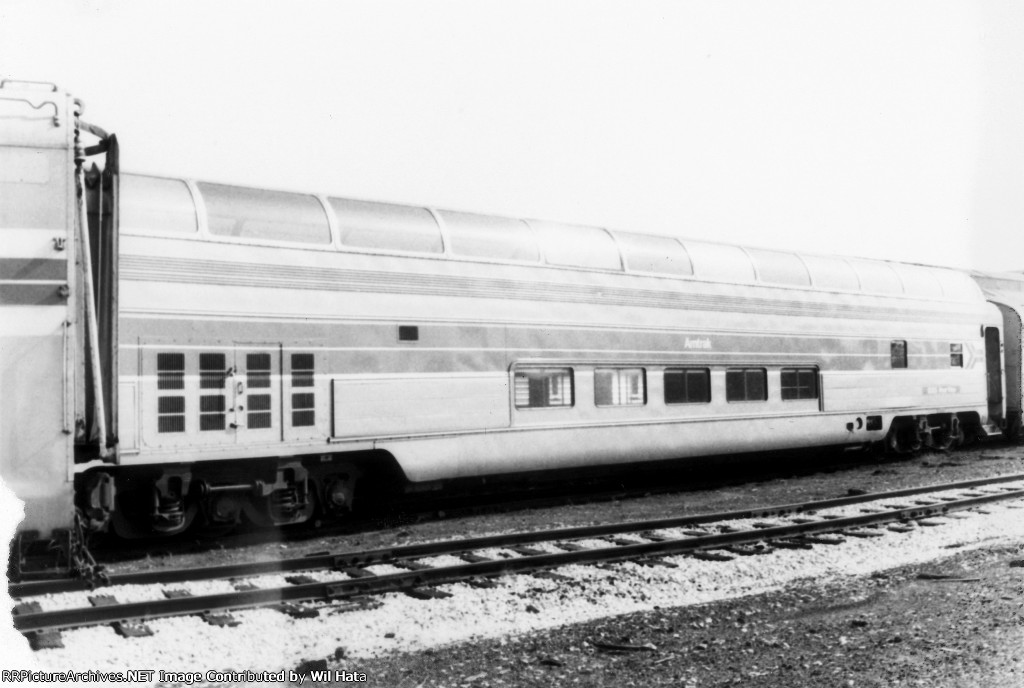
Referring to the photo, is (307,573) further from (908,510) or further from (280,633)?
(908,510)

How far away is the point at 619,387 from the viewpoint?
11445 mm

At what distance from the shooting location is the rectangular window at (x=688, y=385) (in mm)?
11984

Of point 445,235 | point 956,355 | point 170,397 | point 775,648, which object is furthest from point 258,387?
point 956,355

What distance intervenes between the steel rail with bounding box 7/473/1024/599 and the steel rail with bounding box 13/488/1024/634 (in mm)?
545

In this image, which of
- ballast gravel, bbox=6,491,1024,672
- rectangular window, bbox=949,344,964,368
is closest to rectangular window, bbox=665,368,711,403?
ballast gravel, bbox=6,491,1024,672

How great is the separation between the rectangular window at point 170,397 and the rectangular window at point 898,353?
1163 cm

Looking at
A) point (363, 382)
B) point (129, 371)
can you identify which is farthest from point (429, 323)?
point (129, 371)

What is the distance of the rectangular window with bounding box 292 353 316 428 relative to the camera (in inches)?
347

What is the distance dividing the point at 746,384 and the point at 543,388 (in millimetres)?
3687

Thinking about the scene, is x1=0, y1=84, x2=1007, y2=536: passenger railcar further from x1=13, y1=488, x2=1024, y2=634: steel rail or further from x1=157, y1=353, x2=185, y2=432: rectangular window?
x1=13, y1=488, x2=1024, y2=634: steel rail

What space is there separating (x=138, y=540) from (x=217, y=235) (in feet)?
10.0

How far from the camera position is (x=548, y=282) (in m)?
10.9

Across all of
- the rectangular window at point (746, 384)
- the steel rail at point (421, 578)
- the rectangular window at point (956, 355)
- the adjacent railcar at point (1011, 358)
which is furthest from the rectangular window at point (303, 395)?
the adjacent railcar at point (1011, 358)

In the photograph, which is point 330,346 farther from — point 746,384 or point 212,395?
point 746,384
